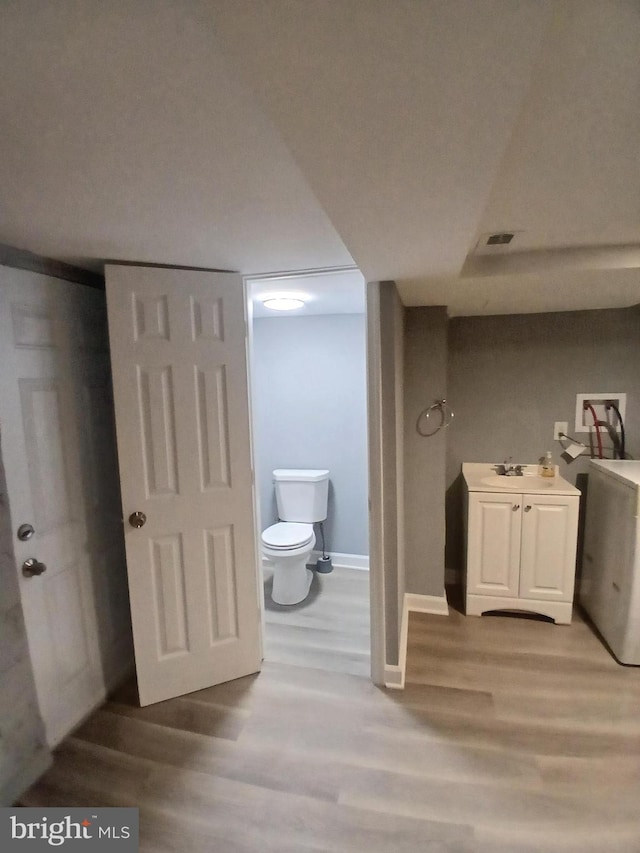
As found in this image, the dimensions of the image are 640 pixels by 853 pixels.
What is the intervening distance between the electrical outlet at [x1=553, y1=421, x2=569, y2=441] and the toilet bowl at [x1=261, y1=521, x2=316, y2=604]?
1784mm

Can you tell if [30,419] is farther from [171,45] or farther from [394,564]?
[394,564]

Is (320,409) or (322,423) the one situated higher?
(320,409)

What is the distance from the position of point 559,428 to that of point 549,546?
2.57 ft

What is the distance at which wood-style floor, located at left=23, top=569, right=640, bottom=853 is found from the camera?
52.2 inches

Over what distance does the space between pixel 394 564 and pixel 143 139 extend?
5.99 feet

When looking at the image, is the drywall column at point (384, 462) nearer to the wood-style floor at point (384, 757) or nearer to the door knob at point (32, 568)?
the wood-style floor at point (384, 757)

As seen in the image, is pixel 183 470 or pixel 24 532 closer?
A: pixel 24 532

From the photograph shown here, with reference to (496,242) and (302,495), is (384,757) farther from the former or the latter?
(496,242)

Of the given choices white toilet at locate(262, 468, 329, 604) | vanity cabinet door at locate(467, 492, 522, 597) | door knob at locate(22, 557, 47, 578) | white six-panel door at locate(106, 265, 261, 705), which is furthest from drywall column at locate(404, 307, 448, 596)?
door knob at locate(22, 557, 47, 578)

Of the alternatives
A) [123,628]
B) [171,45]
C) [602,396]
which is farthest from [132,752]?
[602,396]

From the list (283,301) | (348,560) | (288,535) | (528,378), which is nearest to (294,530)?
(288,535)

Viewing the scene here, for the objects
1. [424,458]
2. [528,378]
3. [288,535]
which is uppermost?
[528,378]

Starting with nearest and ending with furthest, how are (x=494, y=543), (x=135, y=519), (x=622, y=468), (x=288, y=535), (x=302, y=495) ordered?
(x=135, y=519), (x=622, y=468), (x=494, y=543), (x=288, y=535), (x=302, y=495)

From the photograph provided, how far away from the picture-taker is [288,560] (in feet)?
8.87
